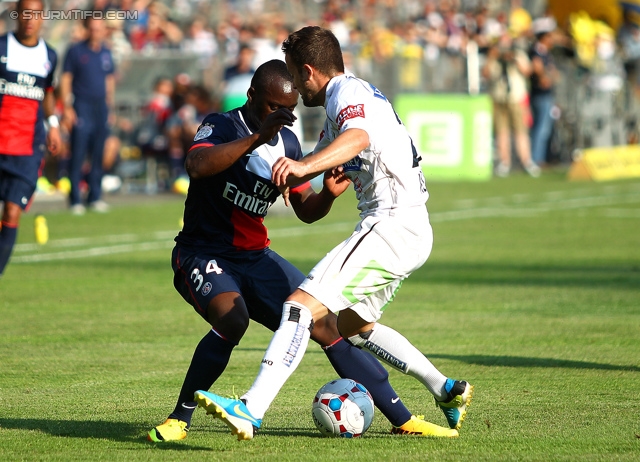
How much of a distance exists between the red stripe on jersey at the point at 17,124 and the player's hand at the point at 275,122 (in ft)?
20.8

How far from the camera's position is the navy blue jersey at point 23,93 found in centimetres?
1114

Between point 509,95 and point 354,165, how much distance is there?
20.2 metres

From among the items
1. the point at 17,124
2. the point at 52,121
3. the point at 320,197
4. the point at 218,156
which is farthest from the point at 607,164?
the point at 218,156

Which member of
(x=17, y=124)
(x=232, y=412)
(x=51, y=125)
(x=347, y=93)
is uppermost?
(x=347, y=93)

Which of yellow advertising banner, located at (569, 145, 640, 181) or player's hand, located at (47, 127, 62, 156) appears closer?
player's hand, located at (47, 127, 62, 156)

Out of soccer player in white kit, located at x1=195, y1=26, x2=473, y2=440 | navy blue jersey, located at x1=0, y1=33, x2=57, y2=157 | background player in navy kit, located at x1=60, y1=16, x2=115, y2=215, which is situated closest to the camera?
soccer player in white kit, located at x1=195, y1=26, x2=473, y2=440

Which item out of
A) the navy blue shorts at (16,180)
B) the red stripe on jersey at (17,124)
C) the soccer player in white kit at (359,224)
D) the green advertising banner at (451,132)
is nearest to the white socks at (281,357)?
the soccer player in white kit at (359,224)

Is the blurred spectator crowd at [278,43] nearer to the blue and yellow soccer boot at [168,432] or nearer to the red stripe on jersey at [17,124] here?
the red stripe on jersey at [17,124]

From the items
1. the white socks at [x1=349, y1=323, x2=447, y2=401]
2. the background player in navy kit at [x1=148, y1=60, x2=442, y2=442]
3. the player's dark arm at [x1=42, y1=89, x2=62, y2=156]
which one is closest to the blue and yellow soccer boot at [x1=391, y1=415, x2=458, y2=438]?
the background player in navy kit at [x1=148, y1=60, x2=442, y2=442]

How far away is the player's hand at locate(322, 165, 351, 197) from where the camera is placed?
5.74 meters

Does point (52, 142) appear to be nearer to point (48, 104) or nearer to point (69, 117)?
point (48, 104)

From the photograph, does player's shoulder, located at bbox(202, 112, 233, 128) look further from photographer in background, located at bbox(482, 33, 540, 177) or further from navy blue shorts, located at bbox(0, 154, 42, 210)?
photographer in background, located at bbox(482, 33, 540, 177)

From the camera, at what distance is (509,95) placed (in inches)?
989

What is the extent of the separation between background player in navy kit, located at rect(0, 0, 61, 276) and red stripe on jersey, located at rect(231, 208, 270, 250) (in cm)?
554
